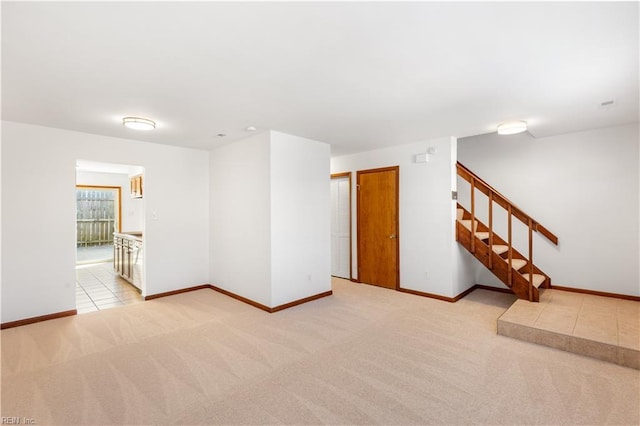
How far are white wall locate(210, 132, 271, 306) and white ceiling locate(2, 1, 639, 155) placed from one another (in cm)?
86

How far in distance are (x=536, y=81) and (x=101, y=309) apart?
19.2 ft

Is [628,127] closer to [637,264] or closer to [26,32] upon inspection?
[637,264]

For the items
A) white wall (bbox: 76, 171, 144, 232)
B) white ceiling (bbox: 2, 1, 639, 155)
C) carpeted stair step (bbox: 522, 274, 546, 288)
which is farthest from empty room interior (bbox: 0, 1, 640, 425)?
white wall (bbox: 76, 171, 144, 232)

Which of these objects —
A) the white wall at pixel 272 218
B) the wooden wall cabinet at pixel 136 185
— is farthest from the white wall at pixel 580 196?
the wooden wall cabinet at pixel 136 185

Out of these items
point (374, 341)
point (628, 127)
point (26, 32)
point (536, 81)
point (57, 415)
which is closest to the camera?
point (26, 32)

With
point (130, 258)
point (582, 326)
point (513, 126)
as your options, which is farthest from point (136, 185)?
point (582, 326)

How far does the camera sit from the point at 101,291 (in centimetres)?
533

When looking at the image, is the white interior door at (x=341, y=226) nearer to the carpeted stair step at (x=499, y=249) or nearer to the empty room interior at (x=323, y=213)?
the empty room interior at (x=323, y=213)

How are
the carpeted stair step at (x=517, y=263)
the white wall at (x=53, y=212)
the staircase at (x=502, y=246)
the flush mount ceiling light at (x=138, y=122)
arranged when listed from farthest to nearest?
the carpeted stair step at (x=517, y=263)
the staircase at (x=502, y=246)
the white wall at (x=53, y=212)
the flush mount ceiling light at (x=138, y=122)

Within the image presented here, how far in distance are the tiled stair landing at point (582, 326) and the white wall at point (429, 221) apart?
105cm

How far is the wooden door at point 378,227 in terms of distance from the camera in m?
5.34

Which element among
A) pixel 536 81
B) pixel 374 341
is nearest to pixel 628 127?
pixel 536 81

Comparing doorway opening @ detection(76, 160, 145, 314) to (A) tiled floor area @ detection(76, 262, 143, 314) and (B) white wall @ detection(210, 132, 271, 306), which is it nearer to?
(A) tiled floor area @ detection(76, 262, 143, 314)

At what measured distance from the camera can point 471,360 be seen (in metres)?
2.83
